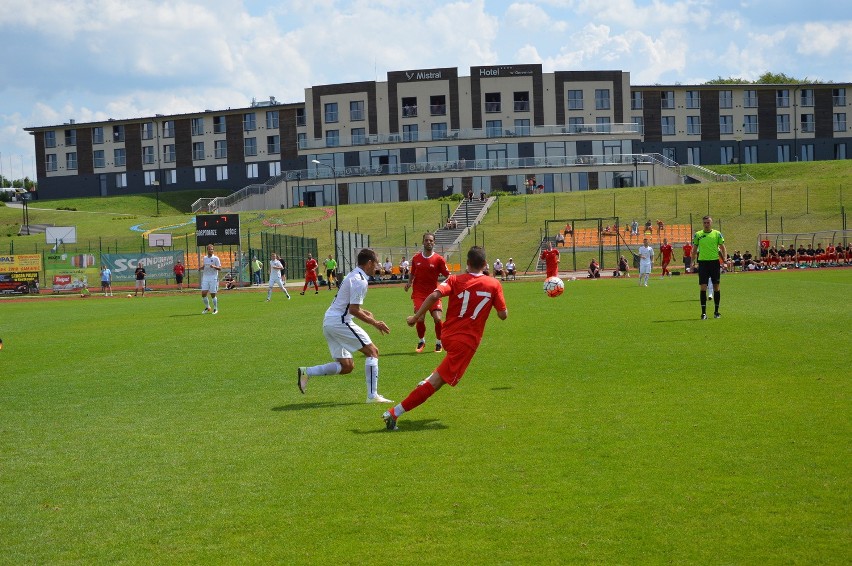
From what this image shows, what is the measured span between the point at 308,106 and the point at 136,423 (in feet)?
299

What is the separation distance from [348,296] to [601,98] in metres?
89.8

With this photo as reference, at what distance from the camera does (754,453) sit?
24.8ft

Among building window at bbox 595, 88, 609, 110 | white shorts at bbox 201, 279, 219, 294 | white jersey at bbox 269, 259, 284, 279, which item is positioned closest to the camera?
white shorts at bbox 201, 279, 219, 294

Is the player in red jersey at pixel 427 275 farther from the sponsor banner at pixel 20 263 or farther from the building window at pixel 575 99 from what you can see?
the building window at pixel 575 99

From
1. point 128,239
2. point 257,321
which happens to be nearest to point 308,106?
point 128,239

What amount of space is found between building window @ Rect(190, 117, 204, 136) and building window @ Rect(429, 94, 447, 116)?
31.0 metres

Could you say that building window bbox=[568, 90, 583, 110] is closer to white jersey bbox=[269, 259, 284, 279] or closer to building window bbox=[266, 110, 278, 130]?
building window bbox=[266, 110, 278, 130]

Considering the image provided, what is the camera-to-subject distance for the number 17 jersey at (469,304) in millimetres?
9258

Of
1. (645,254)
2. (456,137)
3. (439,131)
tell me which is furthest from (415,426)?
Answer: (439,131)

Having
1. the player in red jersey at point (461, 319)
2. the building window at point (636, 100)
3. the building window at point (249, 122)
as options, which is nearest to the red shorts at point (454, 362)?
the player in red jersey at point (461, 319)

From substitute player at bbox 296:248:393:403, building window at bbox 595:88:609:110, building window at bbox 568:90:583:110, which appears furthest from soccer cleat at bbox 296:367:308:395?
building window at bbox 595:88:609:110

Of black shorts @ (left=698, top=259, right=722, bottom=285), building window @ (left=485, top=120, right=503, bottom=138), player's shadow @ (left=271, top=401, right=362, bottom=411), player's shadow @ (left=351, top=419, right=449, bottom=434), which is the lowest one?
player's shadow @ (left=271, top=401, right=362, bottom=411)

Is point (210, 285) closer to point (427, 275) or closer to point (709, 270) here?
point (427, 275)

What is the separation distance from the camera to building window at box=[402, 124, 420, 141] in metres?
93.4
